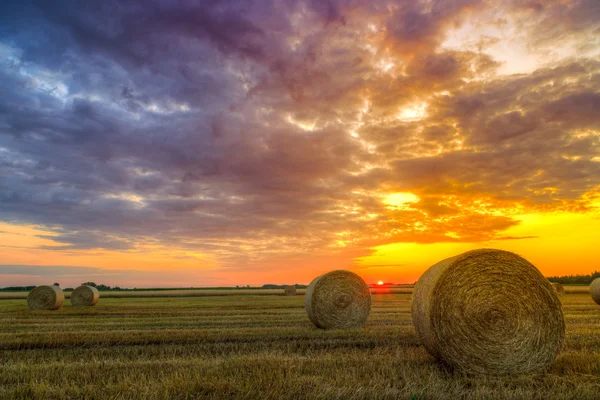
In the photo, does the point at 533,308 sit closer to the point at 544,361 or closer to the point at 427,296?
the point at 544,361

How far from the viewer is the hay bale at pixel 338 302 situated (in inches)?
583

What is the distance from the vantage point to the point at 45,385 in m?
6.17

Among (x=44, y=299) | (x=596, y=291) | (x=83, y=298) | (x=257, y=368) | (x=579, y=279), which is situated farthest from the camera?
(x=579, y=279)

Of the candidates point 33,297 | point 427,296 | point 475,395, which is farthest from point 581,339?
point 33,297

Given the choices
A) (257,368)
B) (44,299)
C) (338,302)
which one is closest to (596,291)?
(338,302)

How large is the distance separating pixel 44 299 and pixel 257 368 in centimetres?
2065

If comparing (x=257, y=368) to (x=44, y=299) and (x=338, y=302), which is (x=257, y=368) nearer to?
(x=338, y=302)

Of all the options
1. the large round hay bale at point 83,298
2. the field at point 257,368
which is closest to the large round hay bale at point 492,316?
the field at point 257,368

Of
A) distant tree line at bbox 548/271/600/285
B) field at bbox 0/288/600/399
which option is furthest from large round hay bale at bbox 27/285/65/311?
distant tree line at bbox 548/271/600/285

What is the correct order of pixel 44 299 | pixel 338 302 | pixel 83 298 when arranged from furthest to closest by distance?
pixel 83 298 < pixel 44 299 < pixel 338 302

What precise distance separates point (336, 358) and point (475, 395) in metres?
2.63

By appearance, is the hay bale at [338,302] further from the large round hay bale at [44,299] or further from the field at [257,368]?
the large round hay bale at [44,299]

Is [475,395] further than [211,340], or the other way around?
[211,340]

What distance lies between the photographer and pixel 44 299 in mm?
23531
